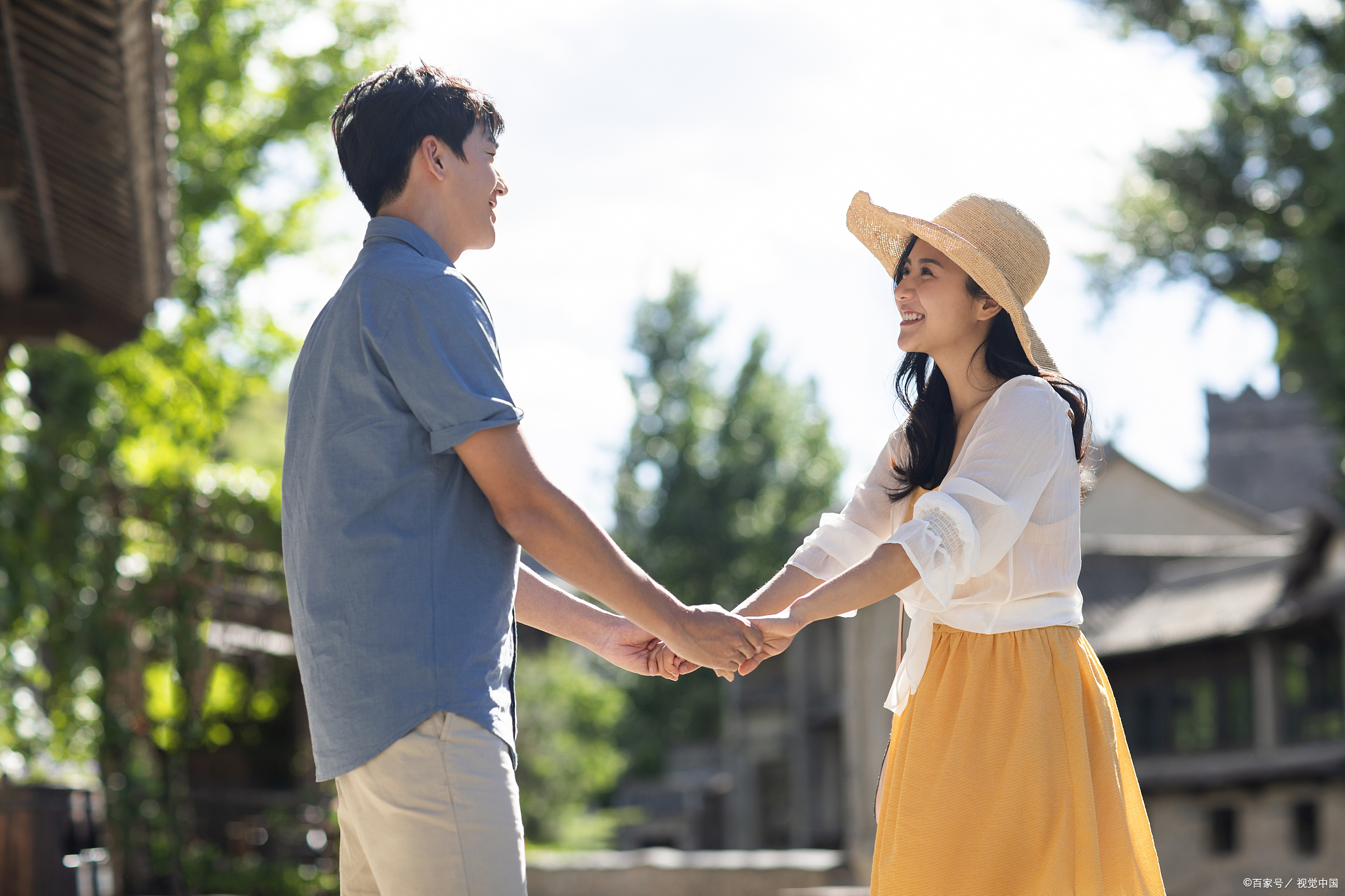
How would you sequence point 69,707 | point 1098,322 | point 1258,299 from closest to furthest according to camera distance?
point 69,707 → point 1258,299 → point 1098,322

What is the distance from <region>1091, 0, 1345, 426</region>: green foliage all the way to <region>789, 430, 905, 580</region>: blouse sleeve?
15.6 meters

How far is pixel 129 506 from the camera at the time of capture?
9.84 metres

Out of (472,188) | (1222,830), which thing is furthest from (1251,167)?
(472,188)

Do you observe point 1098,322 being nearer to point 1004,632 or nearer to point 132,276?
point 132,276

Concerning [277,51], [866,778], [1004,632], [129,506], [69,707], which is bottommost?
[866,778]

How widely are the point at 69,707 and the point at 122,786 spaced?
2.28 feet

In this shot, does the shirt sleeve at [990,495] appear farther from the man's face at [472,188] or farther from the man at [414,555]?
the man's face at [472,188]

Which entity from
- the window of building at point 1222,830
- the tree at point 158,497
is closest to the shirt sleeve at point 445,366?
the tree at point 158,497

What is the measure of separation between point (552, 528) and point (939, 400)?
1.09 meters

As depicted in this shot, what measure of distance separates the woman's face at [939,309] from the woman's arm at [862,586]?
1.74ft

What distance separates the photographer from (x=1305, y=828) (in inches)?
807

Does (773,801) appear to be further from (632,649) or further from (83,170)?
(632,649)

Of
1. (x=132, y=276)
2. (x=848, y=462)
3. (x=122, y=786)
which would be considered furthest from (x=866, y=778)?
(x=848, y=462)

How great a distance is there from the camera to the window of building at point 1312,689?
67.8ft
